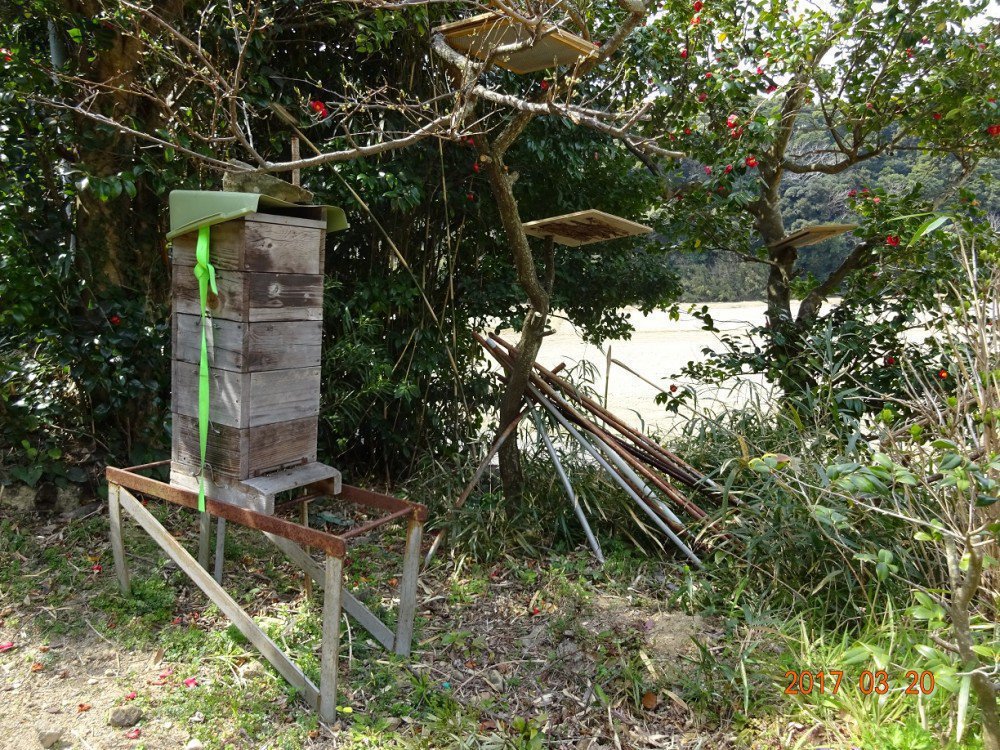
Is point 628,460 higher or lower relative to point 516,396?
lower

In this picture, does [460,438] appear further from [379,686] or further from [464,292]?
[379,686]

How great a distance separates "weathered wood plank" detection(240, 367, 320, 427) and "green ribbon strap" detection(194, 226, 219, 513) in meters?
0.16

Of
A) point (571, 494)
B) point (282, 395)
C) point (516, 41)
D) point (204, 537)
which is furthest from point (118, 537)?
point (516, 41)

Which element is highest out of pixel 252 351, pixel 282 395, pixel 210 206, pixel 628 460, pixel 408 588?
pixel 210 206

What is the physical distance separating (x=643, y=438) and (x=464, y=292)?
1.56 meters

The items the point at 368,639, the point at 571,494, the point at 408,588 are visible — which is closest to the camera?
the point at 408,588

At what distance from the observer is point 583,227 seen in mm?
3482

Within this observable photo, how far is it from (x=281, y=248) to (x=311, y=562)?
1246 millimetres

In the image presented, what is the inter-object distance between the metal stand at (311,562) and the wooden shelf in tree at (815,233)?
2.84 metres

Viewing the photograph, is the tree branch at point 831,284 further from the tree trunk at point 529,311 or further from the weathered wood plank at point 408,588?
the weathered wood plank at point 408,588

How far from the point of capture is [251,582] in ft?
11.1

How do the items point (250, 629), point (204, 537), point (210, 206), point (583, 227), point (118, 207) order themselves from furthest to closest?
point (118, 207)
point (583, 227)
point (204, 537)
point (250, 629)
point (210, 206)

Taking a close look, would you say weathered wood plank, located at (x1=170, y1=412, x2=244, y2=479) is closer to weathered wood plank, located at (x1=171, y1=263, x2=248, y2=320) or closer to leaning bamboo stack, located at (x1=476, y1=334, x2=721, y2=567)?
weathered wood plank, located at (x1=171, y1=263, x2=248, y2=320)

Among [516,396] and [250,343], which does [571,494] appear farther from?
[250,343]
